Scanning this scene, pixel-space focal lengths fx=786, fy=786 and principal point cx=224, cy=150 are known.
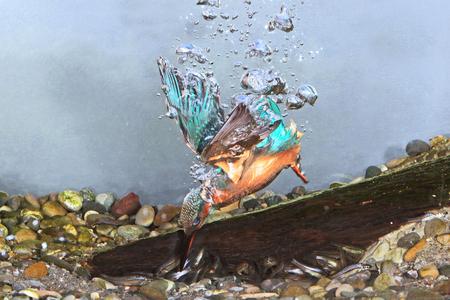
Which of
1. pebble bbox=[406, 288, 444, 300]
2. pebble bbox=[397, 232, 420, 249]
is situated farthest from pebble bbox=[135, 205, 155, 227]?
pebble bbox=[406, 288, 444, 300]

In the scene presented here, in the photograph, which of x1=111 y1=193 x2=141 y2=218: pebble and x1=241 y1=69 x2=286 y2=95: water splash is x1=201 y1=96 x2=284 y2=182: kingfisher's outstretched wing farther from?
x1=111 y1=193 x2=141 y2=218: pebble

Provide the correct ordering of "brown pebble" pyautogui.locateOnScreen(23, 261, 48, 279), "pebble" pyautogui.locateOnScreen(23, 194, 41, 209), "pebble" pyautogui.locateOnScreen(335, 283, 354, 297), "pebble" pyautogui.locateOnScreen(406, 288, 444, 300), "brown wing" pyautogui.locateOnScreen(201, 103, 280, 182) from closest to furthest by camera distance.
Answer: "pebble" pyautogui.locateOnScreen(406, 288, 444, 300) < "pebble" pyautogui.locateOnScreen(335, 283, 354, 297) < "brown wing" pyautogui.locateOnScreen(201, 103, 280, 182) < "brown pebble" pyautogui.locateOnScreen(23, 261, 48, 279) < "pebble" pyautogui.locateOnScreen(23, 194, 41, 209)

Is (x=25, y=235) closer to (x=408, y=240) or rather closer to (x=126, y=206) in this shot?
(x=126, y=206)

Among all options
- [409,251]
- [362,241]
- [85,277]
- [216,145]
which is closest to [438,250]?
[409,251]

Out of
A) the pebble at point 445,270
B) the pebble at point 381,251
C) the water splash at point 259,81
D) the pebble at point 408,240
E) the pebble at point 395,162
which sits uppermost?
the water splash at point 259,81

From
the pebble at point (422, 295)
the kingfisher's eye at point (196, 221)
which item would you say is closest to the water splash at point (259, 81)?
the kingfisher's eye at point (196, 221)

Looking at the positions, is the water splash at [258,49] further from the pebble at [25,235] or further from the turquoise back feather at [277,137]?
the pebble at [25,235]

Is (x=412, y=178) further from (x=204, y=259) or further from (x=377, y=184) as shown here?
(x=204, y=259)
